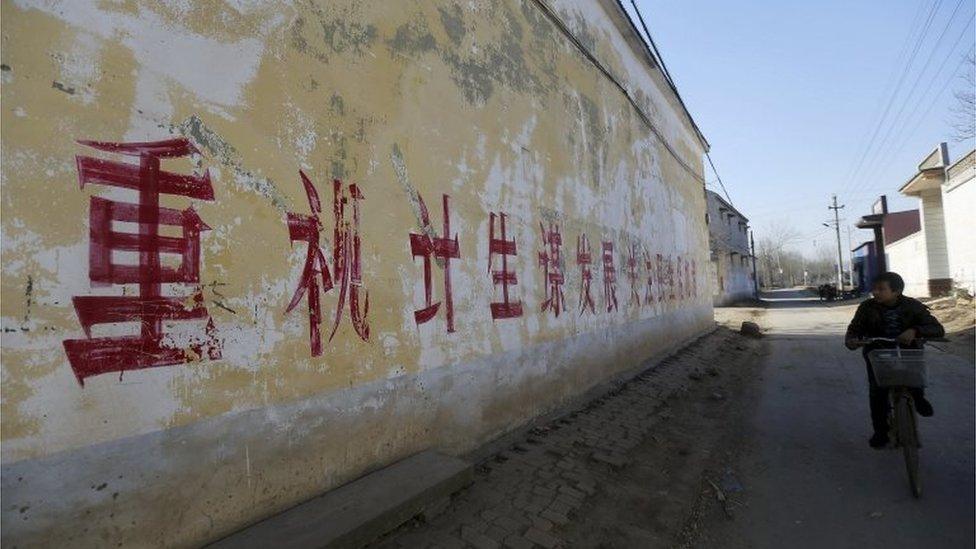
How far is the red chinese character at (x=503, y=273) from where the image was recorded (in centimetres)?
488

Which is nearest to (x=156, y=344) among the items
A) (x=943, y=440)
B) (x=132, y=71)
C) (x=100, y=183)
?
(x=100, y=183)

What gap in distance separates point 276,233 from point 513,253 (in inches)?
106

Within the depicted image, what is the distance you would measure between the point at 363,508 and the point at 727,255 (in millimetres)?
36640

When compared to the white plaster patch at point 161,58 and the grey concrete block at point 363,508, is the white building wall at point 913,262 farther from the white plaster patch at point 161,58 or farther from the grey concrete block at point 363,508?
the white plaster patch at point 161,58

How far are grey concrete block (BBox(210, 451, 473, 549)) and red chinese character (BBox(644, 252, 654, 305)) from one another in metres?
6.46

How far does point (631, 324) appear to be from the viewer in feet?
27.4

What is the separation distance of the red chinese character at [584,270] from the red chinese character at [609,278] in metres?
0.52

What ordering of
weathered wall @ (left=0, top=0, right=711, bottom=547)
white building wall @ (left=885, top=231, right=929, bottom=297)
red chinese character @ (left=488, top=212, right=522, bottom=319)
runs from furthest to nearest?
white building wall @ (left=885, top=231, right=929, bottom=297)
red chinese character @ (left=488, top=212, right=522, bottom=319)
weathered wall @ (left=0, top=0, right=711, bottom=547)

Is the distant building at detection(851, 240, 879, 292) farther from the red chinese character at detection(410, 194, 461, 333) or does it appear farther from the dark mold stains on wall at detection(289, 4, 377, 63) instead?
the dark mold stains on wall at detection(289, 4, 377, 63)

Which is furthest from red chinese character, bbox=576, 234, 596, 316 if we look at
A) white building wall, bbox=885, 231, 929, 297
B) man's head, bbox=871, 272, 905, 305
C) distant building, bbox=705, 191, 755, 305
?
white building wall, bbox=885, 231, 929, 297

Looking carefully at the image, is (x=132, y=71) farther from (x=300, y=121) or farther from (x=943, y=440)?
(x=943, y=440)

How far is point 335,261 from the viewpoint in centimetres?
328

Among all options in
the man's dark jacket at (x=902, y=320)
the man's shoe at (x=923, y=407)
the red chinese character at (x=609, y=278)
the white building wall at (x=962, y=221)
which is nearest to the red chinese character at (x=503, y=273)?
the red chinese character at (x=609, y=278)

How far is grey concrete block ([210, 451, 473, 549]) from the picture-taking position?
2.59 metres
